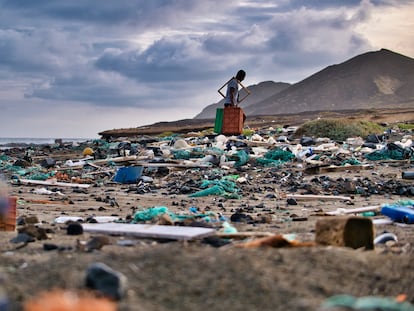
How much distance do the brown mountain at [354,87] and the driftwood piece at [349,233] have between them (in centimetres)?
6915

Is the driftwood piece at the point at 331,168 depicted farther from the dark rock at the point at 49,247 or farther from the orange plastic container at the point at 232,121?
the dark rock at the point at 49,247

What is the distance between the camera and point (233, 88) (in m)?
18.2

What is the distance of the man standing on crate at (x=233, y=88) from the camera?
1823cm

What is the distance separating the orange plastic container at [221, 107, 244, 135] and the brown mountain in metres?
55.8

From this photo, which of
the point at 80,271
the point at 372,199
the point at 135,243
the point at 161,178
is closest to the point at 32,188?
the point at 161,178

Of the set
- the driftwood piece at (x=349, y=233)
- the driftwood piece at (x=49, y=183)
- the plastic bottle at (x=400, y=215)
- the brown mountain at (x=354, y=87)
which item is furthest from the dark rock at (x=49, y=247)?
the brown mountain at (x=354, y=87)

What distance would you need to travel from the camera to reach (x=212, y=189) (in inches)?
360

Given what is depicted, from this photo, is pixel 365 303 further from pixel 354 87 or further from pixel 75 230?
pixel 354 87

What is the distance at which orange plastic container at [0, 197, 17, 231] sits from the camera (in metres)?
5.37

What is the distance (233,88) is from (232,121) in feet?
3.13

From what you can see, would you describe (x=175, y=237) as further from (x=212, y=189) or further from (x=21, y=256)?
(x=212, y=189)

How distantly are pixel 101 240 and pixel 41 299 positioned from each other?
1.49m

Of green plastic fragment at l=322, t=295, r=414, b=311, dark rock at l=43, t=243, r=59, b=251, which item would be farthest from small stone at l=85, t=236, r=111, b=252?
green plastic fragment at l=322, t=295, r=414, b=311

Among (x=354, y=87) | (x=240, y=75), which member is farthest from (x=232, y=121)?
(x=354, y=87)
